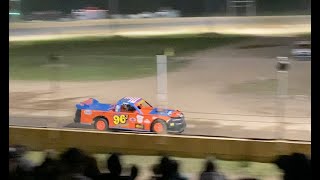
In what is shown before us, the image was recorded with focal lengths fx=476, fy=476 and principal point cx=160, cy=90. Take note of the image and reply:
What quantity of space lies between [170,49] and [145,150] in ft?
0.95

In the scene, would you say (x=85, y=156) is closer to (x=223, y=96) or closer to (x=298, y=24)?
(x=223, y=96)

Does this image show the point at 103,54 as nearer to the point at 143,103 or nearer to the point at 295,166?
the point at 143,103

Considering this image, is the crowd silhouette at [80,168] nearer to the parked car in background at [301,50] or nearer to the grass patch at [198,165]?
the grass patch at [198,165]

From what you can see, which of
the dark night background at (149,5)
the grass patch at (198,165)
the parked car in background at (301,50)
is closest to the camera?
the parked car in background at (301,50)

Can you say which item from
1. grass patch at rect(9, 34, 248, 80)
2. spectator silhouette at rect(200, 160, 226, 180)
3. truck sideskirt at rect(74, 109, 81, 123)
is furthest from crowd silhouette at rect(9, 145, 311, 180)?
grass patch at rect(9, 34, 248, 80)

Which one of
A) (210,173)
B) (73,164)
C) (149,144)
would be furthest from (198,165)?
(73,164)

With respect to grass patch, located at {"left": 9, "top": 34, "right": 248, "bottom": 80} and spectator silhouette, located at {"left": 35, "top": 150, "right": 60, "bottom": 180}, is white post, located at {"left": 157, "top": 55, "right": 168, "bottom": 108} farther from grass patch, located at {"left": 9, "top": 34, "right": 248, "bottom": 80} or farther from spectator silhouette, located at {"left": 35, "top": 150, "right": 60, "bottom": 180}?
spectator silhouette, located at {"left": 35, "top": 150, "right": 60, "bottom": 180}

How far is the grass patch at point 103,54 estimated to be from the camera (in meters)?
1.31

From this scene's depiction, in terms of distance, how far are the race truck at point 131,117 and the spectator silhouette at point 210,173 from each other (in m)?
0.20

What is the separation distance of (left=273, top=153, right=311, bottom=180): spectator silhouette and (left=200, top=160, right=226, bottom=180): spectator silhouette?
0.14 metres

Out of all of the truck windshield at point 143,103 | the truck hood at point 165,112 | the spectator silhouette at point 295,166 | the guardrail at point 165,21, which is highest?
the guardrail at point 165,21

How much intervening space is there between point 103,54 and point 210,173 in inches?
19.7

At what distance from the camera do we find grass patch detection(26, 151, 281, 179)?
1108mm

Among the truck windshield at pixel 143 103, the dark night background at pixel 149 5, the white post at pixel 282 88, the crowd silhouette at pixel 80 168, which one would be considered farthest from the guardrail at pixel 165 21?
the crowd silhouette at pixel 80 168
